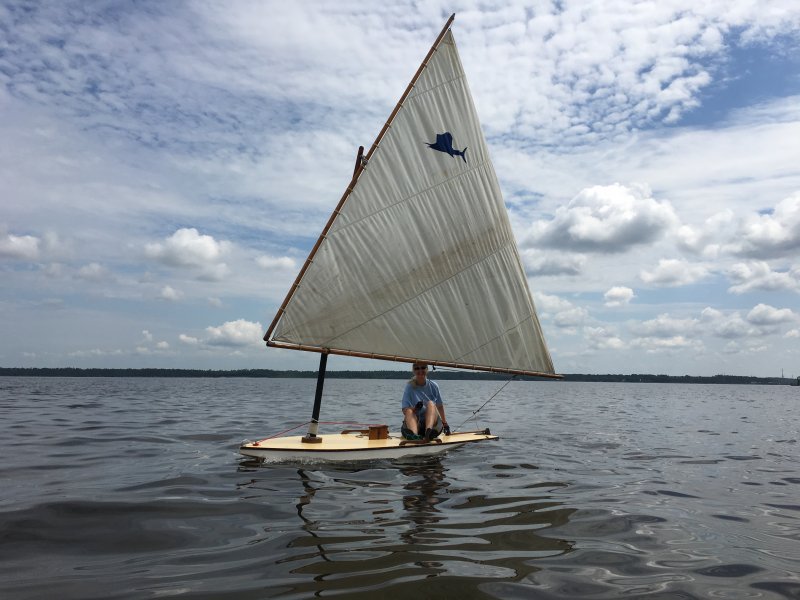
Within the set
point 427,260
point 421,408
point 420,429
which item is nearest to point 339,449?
point 420,429

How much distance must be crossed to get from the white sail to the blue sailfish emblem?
28 mm

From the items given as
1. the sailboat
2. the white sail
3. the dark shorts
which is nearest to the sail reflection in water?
the dark shorts

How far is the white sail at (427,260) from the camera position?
11422mm

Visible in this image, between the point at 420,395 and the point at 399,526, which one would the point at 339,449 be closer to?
the point at 420,395

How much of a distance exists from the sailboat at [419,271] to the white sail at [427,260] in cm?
2

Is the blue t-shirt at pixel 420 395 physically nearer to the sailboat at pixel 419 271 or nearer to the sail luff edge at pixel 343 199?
the sailboat at pixel 419 271

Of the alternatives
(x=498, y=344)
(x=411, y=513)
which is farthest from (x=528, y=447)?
(x=411, y=513)

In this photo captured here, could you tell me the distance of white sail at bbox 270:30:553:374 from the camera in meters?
11.4

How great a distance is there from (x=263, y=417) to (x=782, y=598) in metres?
22.8

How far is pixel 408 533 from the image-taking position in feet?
22.8

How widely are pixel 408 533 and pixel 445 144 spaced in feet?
29.1

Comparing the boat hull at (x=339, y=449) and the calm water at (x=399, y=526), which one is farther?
the boat hull at (x=339, y=449)

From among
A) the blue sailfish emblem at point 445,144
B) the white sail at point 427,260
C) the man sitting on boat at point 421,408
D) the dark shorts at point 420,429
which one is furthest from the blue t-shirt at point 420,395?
the blue sailfish emblem at point 445,144

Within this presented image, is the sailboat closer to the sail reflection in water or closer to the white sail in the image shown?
the white sail
